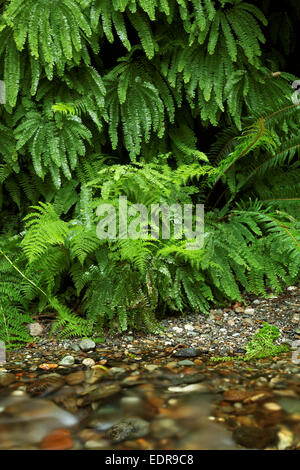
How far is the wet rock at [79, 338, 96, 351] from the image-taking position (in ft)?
7.63

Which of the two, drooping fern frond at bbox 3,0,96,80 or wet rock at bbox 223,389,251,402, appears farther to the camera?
drooping fern frond at bbox 3,0,96,80

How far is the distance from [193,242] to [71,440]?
4.56 ft

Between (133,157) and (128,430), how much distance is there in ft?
6.26

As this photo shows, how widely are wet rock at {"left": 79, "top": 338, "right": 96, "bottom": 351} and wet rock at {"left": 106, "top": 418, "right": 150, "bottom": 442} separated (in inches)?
27.6

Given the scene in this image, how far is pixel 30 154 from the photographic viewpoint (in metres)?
3.08

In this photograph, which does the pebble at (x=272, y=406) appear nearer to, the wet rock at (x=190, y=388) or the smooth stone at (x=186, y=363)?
the wet rock at (x=190, y=388)

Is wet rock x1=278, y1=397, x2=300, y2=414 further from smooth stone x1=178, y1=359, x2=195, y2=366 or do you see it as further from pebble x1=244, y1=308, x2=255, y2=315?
pebble x1=244, y1=308, x2=255, y2=315

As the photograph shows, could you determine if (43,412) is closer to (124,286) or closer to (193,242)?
(124,286)

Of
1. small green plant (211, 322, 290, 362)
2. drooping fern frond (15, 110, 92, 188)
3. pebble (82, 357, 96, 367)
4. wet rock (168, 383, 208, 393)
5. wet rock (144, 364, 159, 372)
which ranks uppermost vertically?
drooping fern frond (15, 110, 92, 188)

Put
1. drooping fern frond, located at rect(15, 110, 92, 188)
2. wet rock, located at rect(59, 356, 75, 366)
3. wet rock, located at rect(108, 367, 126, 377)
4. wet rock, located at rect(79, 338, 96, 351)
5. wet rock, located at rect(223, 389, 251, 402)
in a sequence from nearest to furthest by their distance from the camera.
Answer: wet rock, located at rect(223, 389, 251, 402), wet rock, located at rect(108, 367, 126, 377), wet rock, located at rect(59, 356, 75, 366), wet rock, located at rect(79, 338, 96, 351), drooping fern frond, located at rect(15, 110, 92, 188)

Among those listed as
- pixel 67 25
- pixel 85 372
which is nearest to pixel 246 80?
pixel 67 25

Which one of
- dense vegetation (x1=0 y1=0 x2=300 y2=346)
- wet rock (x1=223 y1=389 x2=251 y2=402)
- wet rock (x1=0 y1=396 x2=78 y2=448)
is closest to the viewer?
wet rock (x1=0 y1=396 x2=78 y2=448)

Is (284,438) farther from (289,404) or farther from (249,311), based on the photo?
(249,311)

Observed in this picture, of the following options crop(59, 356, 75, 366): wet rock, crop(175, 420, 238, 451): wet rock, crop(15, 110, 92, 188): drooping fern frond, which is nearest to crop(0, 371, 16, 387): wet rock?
crop(59, 356, 75, 366): wet rock
